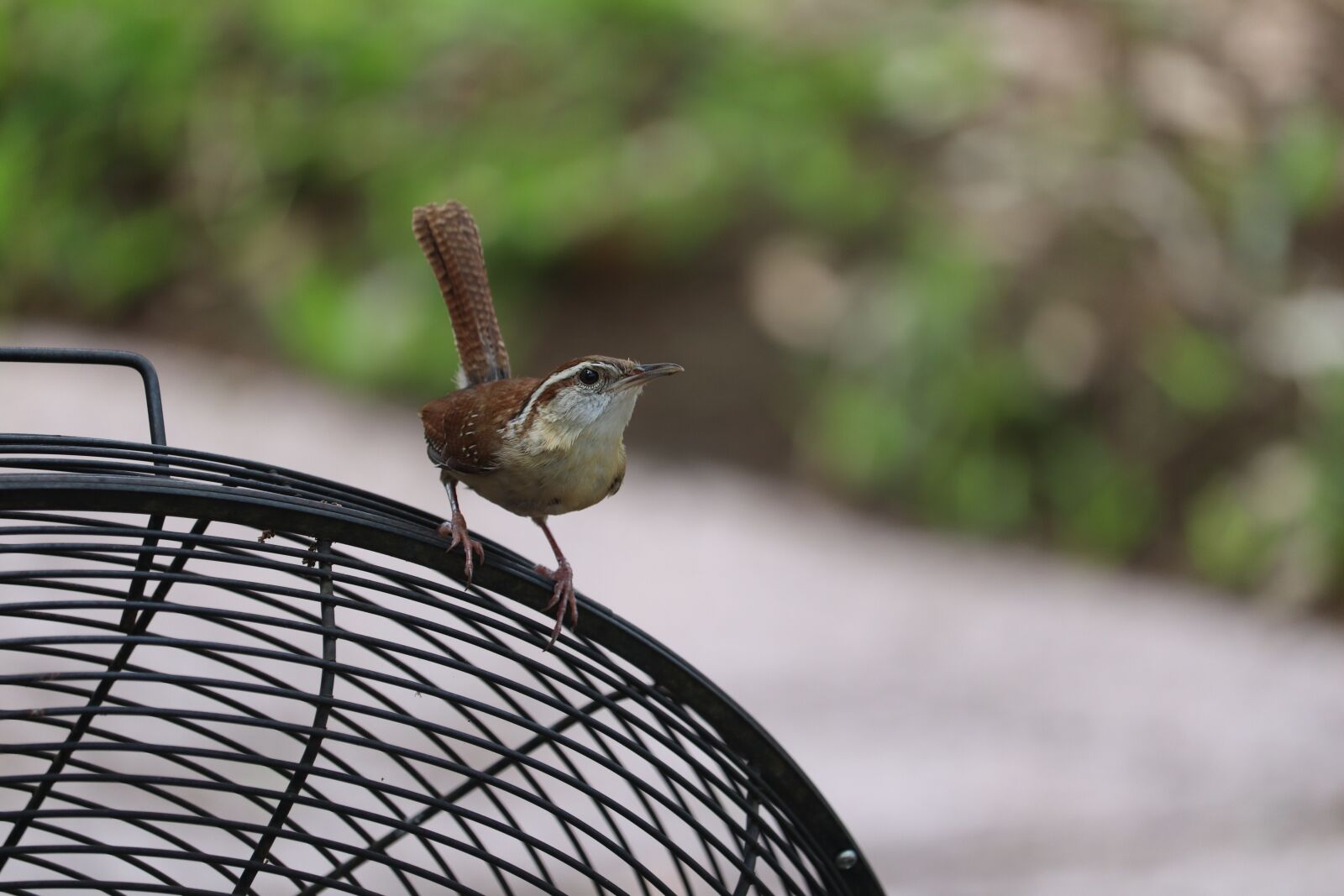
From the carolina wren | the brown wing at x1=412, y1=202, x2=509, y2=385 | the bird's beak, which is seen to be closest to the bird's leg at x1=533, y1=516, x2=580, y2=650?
the carolina wren

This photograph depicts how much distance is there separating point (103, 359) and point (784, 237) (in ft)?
16.3

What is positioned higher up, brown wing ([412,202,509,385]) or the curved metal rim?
brown wing ([412,202,509,385])

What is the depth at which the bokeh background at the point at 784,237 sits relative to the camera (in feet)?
17.9

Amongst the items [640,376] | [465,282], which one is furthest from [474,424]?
[465,282]

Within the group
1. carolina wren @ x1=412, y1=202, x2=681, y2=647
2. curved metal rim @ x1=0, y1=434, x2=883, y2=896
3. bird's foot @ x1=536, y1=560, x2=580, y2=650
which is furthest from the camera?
carolina wren @ x1=412, y1=202, x2=681, y2=647

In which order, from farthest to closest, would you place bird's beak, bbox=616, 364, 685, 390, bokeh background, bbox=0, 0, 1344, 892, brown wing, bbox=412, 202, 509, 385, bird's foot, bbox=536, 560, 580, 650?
bokeh background, bbox=0, 0, 1344, 892
brown wing, bbox=412, 202, 509, 385
bird's beak, bbox=616, 364, 685, 390
bird's foot, bbox=536, 560, 580, 650

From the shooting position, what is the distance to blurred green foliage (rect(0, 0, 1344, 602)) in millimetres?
5453

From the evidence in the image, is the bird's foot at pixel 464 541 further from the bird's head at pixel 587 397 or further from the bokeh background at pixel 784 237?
the bokeh background at pixel 784 237

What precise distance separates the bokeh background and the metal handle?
13.4 ft

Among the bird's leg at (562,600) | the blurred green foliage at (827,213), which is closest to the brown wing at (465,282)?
the bird's leg at (562,600)

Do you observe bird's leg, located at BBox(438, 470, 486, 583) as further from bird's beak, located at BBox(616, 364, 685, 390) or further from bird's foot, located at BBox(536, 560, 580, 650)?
bird's beak, located at BBox(616, 364, 685, 390)

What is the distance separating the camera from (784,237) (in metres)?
6.07

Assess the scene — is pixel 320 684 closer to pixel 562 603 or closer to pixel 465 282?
pixel 562 603

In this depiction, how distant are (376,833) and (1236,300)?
4.35 meters
